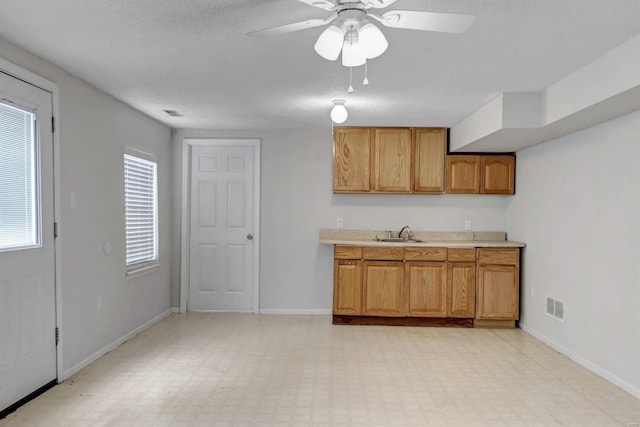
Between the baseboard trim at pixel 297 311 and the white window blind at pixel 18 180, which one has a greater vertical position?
the white window blind at pixel 18 180

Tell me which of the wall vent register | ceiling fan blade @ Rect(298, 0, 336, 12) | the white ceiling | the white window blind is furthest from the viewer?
the wall vent register

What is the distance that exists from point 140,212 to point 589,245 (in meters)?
4.29

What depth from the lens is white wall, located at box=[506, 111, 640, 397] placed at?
117 inches

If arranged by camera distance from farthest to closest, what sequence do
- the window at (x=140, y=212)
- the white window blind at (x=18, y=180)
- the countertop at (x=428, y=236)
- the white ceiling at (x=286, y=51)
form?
the countertop at (x=428, y=236) < the window at (x=140, y=212) < the white window blind at (x=18, y=180) < the white ceiling at (x=286, y=51)

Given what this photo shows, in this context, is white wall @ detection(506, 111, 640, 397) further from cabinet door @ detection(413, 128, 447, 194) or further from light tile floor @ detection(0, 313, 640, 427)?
cabinet door @ detection(413, 128, 447, 194)

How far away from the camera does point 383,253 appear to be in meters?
4.57

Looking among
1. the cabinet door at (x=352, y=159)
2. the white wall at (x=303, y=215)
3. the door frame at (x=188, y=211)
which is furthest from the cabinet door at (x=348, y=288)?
the door frame at (x=188, y=211)

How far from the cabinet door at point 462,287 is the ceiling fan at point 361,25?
3.28 meters

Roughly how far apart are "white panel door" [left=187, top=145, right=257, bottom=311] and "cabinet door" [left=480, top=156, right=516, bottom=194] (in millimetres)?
2858

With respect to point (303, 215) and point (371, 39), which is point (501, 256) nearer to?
point (303, 215)

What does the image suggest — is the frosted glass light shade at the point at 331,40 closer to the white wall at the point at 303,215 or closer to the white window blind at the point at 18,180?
the white window blind at the point at 18,180

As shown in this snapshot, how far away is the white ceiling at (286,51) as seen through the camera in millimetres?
2047

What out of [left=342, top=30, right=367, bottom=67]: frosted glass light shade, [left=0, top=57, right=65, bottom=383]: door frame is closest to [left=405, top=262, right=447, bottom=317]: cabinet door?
[left=342, top=30, right=367, bottom=67]: frosted glass light shade

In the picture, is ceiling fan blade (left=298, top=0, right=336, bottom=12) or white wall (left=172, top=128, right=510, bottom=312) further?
white wall (left=172, top=128, right=510, bottom=312)
